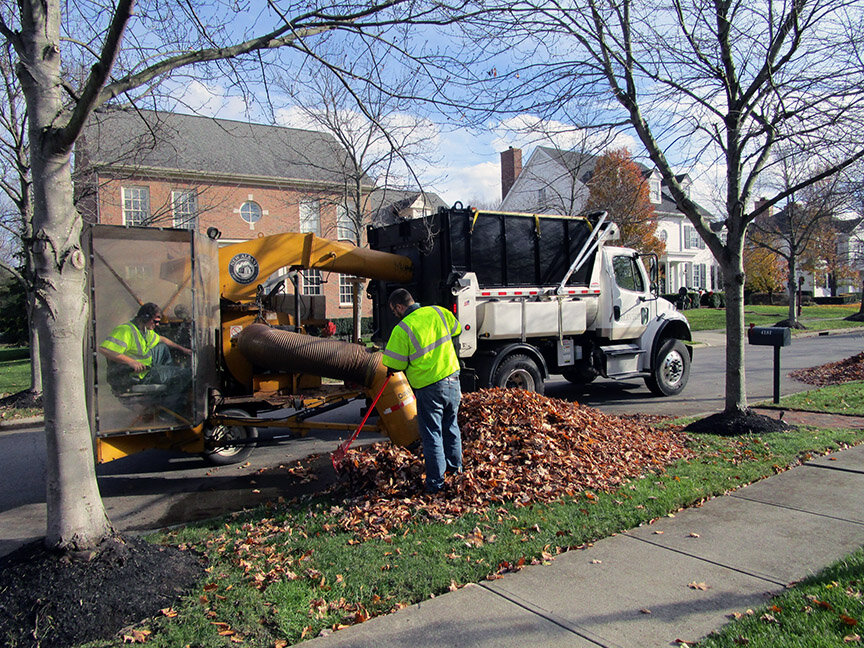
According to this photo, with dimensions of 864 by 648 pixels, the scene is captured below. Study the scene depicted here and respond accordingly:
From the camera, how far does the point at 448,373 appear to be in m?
5.53

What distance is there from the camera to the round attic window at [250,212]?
29.6 metres

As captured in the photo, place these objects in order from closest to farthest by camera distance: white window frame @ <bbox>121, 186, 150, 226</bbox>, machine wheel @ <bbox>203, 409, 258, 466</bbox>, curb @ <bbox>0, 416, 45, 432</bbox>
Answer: machine wheel @ <bbox>203, 409, 258, 466</bbox> → curb @ <bbox>0, 416, 45, 432</bbox> → white window frame @ <bbox>121, 186, 150, 226</bbox>

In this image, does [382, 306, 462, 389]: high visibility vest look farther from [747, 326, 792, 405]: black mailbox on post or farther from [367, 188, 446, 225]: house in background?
[747, 326, 792, 405]: black mailbox on post

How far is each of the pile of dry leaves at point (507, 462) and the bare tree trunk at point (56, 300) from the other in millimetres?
1845

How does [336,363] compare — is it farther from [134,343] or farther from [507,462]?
[507,462]

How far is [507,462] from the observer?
5.72 meters

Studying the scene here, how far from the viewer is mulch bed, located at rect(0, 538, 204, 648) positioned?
3.32m

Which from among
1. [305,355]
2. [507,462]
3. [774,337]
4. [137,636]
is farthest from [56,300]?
[774,337]

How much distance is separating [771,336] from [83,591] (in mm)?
9062

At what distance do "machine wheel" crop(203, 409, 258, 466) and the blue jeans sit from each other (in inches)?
92.1

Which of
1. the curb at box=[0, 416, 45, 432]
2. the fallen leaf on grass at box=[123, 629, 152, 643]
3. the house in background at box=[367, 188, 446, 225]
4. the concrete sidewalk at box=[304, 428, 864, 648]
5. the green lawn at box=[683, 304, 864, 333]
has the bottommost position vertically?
the curb at box=[0, 416, 45, 432]

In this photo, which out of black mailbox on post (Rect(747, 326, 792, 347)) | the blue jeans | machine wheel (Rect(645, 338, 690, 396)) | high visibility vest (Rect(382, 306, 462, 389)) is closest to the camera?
the blue jeans

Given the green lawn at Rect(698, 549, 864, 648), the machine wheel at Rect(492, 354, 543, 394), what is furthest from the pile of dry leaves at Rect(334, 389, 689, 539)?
the machine wheel at Rect(492, 354, 543, 394)

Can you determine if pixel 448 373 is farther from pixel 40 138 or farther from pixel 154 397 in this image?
pixel 40 138
